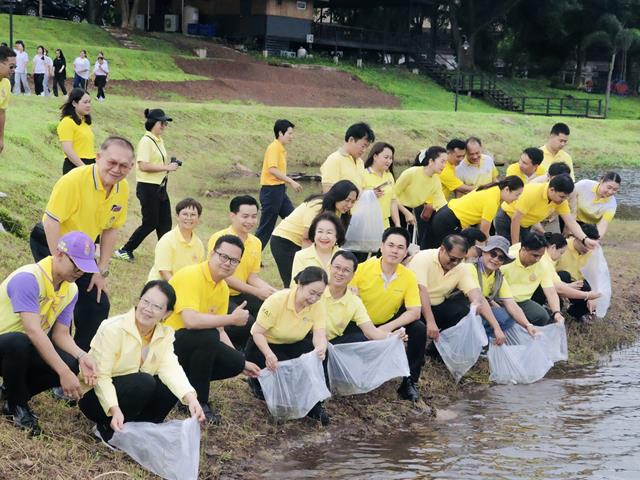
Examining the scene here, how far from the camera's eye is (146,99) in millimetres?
28156

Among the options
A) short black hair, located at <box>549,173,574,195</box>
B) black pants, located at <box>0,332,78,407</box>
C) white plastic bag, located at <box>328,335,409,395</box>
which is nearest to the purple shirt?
black pants, located at <box>0,332,78,407</box>

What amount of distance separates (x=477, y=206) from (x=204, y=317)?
422cm

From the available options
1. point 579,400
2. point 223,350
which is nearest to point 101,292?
point 223,350

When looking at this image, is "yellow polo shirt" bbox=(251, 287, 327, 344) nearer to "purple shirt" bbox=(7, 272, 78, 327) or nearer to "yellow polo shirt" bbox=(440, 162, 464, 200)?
"purple shirt" bbox=(7, 272, 78, 327)

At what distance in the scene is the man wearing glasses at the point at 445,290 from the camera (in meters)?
7.77

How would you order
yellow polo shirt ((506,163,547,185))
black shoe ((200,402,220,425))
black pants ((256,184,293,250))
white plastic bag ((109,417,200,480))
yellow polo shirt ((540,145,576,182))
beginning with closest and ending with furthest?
white plastic bag ((109,417,200,480))
black shoe ((200,402,220,425))
yellow polo shirt ((506,163,547,185))
black pants ((256,184,293,250))
yellow polo shirt ((540,145,576,182))

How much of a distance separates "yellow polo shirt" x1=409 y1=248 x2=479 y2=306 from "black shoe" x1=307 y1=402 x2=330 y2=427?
1.62 metres

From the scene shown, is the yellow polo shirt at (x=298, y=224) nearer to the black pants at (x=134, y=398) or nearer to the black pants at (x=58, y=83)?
the black pants at (x=134, y=398)

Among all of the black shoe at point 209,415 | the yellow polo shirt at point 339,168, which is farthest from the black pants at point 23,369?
the yellow polo shirt at point 339,168

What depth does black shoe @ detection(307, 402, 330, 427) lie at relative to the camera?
22.0ft

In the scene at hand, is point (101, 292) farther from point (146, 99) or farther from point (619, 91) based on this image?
point (619, 91)

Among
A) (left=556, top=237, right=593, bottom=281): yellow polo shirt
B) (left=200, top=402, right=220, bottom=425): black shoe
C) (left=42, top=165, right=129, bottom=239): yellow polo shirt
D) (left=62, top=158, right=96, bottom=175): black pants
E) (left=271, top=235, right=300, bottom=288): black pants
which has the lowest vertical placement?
(left=200, top=402, right=220, bottom=425): black shoe

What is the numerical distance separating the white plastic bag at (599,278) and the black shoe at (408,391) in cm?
319

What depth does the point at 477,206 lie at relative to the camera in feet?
31.0
